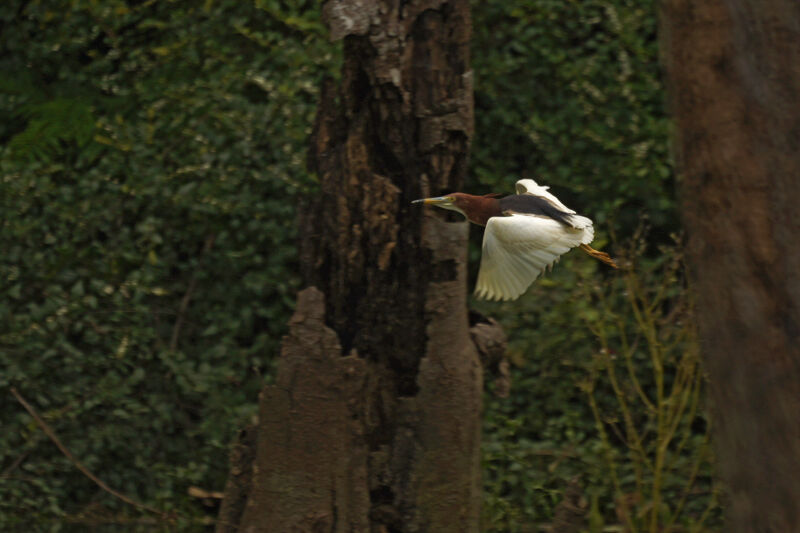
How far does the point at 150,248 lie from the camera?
19.5 feet

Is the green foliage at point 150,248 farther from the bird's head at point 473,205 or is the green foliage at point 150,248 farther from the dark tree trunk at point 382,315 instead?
the bird's head at point 473,205

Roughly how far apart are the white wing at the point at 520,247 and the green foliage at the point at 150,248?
3036mm

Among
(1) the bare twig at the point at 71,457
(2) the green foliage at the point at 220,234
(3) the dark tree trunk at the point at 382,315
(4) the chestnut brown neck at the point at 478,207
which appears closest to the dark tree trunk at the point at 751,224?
(4) the chestnut brown neck at the point at 478,207

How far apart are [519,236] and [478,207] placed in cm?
21

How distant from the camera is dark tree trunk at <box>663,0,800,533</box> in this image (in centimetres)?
245

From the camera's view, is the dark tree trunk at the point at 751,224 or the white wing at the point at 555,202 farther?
the white wing at the point at 555,202

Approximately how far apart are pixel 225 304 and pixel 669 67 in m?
3.92

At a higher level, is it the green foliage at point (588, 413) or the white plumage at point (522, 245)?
the white plumage at point (522, 245)

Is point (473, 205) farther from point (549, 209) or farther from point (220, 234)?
point (220, 234)

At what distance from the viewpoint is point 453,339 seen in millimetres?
4219

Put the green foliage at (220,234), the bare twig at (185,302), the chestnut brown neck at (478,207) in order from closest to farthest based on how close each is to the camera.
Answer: the chestnut brown neck at (478,207)
the green foliage at (220,234)
the bare twig at (185,302)

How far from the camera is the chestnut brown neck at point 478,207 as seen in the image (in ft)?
9.58

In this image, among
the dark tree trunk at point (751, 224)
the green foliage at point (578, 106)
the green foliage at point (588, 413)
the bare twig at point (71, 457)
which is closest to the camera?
the dark tree trunk at point (751, 224)

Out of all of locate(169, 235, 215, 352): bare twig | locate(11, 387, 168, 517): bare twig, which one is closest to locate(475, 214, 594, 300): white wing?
locate(11, 387, 168, 517): bare twig
